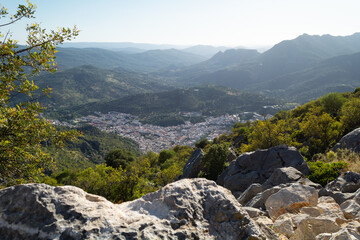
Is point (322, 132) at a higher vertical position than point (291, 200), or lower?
lower

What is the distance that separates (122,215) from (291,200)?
19.2 feet

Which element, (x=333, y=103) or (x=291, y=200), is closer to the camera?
(x=291, y=200)

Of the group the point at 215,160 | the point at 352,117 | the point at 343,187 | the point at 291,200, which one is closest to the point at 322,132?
the point at 352,117

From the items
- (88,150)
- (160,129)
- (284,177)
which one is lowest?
(160,129)

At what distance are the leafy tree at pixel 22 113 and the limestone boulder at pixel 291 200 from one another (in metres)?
7.60

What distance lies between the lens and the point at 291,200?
6.90 meters

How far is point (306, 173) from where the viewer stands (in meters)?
11.8

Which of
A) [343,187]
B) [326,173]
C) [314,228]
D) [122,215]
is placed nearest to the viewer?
[122,215]

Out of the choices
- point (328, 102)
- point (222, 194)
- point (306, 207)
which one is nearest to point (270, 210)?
point (306, 207)

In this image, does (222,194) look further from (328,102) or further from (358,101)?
(328,102)

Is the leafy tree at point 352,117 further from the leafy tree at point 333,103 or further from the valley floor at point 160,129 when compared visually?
the valley floor at point 160,129

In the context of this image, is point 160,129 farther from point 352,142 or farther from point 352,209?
point 352,209

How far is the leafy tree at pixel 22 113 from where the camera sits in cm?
582

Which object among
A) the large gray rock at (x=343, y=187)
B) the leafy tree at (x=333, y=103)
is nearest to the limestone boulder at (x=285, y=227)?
the large gray rock at (x=343, y=187)
